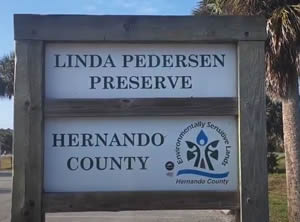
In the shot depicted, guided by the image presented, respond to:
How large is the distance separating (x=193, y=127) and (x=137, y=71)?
642mm

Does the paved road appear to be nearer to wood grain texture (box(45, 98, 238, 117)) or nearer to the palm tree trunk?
the palm tree trunk

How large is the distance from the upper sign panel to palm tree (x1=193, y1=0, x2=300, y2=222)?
7142 millimetres

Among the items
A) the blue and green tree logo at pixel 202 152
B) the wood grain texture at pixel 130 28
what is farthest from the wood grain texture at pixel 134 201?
the wood grain texture at pixel 130 28

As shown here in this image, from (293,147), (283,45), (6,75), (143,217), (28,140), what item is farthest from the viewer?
(6,75)

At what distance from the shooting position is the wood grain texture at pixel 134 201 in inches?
186

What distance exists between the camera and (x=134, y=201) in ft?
15.6

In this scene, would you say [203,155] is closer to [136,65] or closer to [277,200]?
[136,65]

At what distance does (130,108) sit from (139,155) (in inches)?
15.2

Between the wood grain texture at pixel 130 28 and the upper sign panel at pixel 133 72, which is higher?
the wood grain texture at pixel 130 28

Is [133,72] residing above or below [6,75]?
below

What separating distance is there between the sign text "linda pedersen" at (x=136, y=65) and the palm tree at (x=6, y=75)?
175 feet

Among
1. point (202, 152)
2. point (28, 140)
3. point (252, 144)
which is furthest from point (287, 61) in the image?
point (28, 140)

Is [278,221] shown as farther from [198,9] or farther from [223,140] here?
[223,140]

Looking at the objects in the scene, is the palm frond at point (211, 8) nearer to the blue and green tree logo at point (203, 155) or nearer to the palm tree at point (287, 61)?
the palm tree at point (287, 61)
